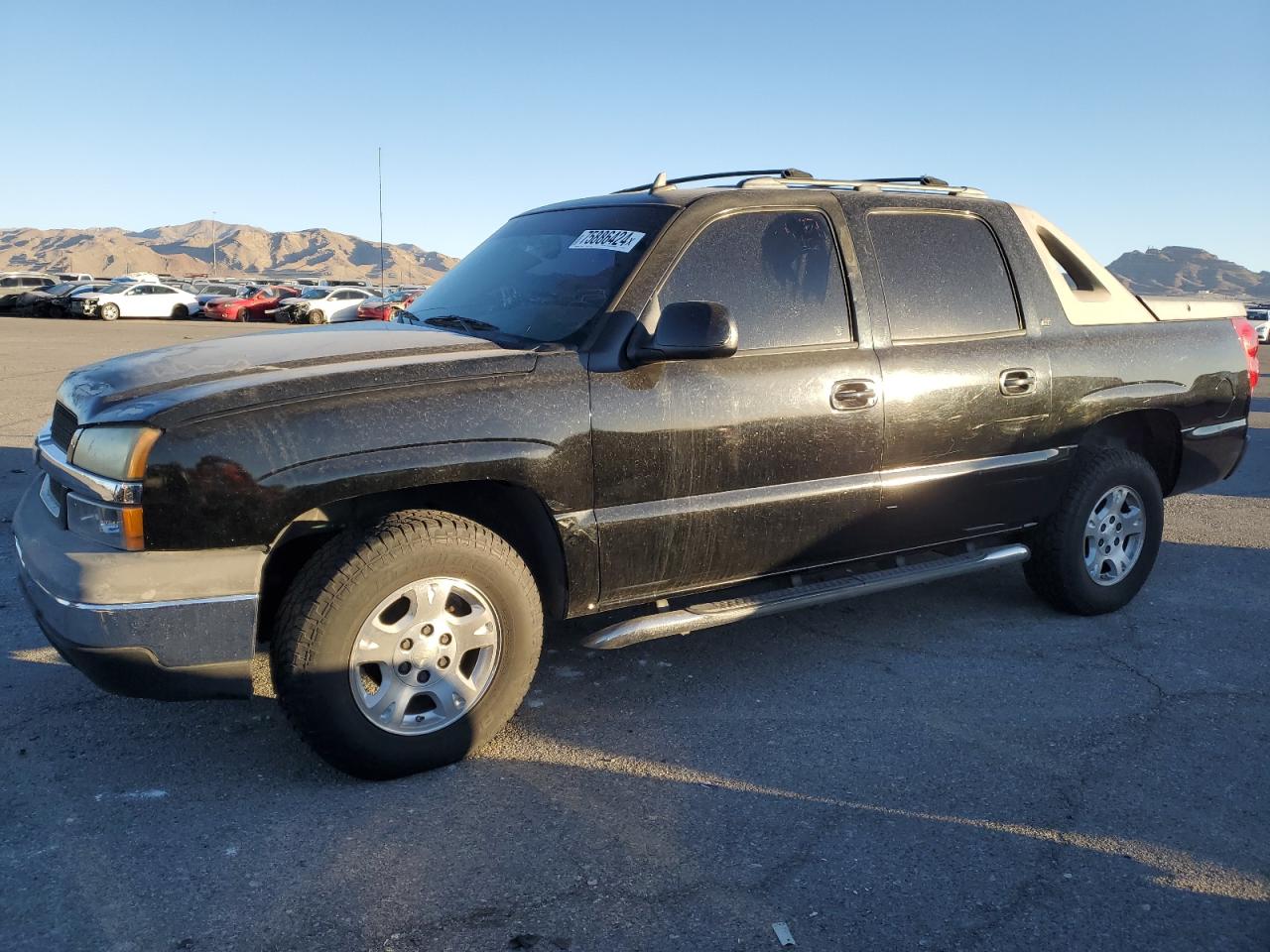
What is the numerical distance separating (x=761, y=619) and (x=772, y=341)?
1.55 metres

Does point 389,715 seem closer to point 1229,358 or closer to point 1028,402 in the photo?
point 1028,402

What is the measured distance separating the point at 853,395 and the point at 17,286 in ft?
146

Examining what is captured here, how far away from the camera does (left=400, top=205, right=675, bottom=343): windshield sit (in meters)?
3.66

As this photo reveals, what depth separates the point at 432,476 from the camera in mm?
3115

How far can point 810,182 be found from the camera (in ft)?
13.7

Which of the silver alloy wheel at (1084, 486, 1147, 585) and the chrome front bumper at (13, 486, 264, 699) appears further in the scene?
the silver alloy wheel at (1084, 486, 1147, 585)

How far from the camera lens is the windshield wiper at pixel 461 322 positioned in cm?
382

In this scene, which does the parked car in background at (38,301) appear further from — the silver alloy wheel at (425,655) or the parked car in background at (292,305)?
the silver alloy wheel at (425,655)

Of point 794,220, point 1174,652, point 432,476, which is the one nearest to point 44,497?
point 432,476

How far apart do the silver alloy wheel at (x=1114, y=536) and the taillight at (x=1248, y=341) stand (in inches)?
38.7

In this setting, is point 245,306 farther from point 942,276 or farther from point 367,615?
point 367,615

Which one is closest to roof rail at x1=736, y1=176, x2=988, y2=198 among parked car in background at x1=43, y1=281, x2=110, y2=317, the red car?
parked car in background at x1=43, y1=281, x2=110, y2=317

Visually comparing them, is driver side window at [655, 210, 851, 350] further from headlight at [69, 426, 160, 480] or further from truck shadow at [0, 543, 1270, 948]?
headlight at [69, 426, 160, 480]

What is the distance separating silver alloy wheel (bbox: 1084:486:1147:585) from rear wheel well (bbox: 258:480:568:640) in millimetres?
2673
